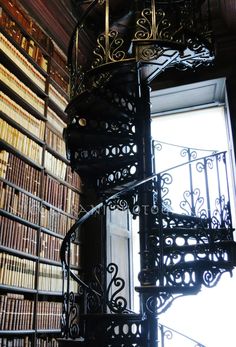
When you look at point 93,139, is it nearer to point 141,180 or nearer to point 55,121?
point 141,180

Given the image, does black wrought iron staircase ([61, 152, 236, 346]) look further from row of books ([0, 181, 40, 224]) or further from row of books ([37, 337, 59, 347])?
row of books ([37, 337, 59, 347])

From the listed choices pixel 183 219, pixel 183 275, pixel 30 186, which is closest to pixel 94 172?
pixel 30 186

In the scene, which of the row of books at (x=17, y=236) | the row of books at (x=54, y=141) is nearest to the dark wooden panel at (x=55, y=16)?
the row of books at (x=54, y=141)

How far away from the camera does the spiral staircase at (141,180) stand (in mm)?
2875

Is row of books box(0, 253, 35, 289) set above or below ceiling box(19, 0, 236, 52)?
below

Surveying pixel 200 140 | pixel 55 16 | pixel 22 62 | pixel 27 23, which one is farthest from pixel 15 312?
pixel 200 140

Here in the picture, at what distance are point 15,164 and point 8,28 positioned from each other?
1068 millimetres

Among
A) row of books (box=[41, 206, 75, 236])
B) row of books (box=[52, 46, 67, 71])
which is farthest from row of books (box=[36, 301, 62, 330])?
row of books (box=[52, 46, 67, 71])

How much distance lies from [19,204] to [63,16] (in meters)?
2.11

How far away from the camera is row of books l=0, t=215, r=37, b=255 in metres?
3.05

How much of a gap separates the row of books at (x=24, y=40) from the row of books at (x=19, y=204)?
121 cm

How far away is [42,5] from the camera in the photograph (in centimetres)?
401

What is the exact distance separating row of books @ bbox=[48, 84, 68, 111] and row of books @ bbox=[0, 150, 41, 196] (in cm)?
79

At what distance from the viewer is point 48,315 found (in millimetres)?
3498
